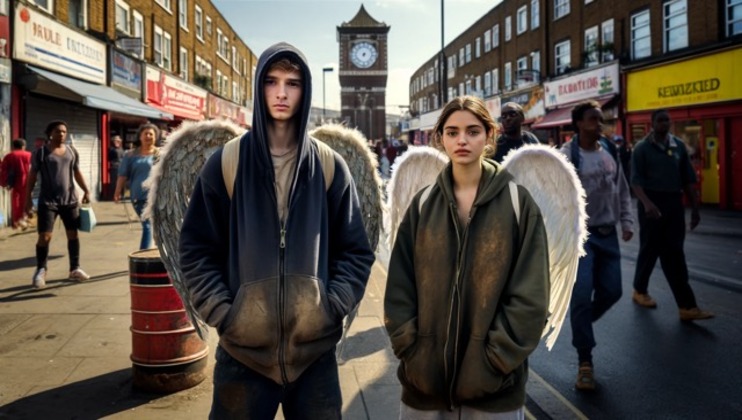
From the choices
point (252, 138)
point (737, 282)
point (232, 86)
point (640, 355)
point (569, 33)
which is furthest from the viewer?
point (232, 86)

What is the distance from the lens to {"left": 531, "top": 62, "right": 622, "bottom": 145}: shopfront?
23078 mm

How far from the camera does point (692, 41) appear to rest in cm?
1909

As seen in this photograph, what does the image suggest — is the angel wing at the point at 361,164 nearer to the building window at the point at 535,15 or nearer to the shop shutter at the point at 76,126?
the shop shutter at the point at 76,126

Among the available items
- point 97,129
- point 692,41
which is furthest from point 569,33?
point 97,129

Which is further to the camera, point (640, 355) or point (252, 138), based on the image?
A: point (640, 355)

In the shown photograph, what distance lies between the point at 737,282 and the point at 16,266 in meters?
9.55

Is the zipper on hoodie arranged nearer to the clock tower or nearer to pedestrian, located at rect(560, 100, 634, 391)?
pedestrian, located at rect(560, 100, 634, 391)

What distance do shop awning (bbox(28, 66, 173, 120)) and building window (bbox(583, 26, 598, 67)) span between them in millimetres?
17159

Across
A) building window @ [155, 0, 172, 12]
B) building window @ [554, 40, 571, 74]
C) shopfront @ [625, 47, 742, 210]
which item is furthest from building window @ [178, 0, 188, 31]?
shopfront @ [625, 47, 742, 210]

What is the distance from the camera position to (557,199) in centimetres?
291

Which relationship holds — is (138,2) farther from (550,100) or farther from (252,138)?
(252,138)

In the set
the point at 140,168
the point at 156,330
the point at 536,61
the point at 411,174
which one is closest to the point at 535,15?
the point at 536,61

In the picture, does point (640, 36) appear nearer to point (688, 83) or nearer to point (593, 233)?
point (688, 83)

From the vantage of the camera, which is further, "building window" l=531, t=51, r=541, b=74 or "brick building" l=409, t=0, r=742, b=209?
"building window" l=531, t=51, r=541, b=74
